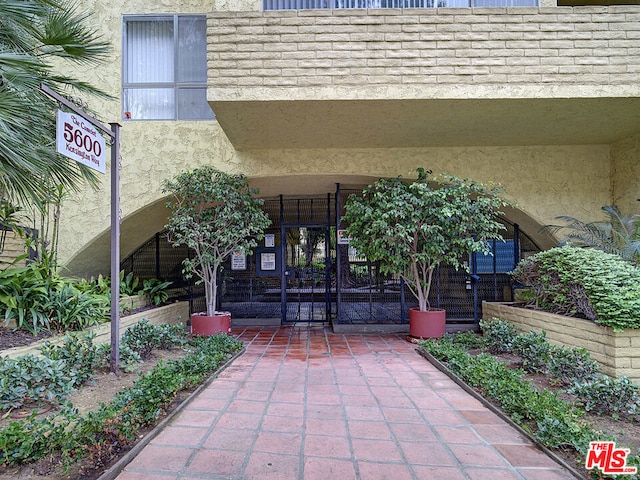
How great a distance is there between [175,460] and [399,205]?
4521 mm

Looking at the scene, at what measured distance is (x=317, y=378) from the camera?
14.1 ft

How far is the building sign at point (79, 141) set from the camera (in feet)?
10.1

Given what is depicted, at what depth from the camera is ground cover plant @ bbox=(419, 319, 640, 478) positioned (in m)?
2.64

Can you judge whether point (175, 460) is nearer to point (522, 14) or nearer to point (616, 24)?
point (522, 14)

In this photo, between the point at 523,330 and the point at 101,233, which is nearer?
the point at 523,330

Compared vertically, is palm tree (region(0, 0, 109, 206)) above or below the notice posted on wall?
above

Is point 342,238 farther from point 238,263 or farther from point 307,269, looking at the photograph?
point 238,263

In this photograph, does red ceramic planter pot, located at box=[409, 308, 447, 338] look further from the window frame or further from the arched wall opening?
the window frame

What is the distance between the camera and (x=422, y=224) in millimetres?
5949

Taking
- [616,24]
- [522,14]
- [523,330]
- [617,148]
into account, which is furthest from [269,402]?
[617,148]

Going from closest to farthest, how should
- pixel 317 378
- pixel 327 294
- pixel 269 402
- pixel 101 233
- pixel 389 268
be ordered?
pixel 269 402 < pixel 317 378 < pixel 389 268 < pixel 101 233 < pixel 327 294

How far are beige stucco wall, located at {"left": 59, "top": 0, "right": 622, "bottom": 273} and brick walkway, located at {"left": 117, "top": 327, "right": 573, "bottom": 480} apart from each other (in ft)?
12.2

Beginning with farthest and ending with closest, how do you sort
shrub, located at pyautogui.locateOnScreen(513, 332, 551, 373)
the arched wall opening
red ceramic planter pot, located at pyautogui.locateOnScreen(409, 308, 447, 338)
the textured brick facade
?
the arched wall opening
red ceramic planter pot, located at pyautogui.locateOnScreen(409, 308, 447, 338)
the textured brick facade
shrub, located at pyautogui.locateOnScreen(513, 332, 551, 373)

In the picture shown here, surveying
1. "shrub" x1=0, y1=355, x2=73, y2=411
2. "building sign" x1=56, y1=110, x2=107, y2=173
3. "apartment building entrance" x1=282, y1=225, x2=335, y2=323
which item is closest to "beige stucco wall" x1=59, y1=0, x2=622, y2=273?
"apartment building entrance" x1=282, y1=225, x2=335, y2=323
